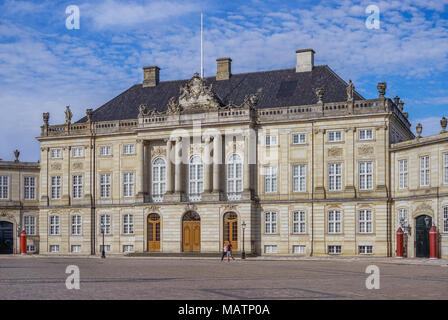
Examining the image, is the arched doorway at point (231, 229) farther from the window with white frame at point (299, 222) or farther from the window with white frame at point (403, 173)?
the window with white frame at point (403, 173)

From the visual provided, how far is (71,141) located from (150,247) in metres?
12.8

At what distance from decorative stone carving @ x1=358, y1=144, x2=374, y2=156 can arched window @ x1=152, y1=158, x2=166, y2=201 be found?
17.2m

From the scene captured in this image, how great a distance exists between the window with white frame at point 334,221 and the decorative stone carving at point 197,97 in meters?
13.1

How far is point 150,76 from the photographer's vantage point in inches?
2894

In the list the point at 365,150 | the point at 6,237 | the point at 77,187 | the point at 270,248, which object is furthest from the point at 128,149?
the point at 365,150

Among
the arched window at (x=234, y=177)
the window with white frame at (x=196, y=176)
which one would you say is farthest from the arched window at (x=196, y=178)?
the arched window at (x=234, y=177)

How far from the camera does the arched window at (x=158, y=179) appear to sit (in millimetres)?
66000

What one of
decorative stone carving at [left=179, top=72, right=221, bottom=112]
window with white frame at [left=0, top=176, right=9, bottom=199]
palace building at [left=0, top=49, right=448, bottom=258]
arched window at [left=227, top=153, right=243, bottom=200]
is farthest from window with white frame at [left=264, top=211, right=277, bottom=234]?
window with white frame at [left=0, top=176, right=9, bottom=199]

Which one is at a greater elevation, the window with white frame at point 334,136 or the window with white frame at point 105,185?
the window with white frame at point 334,136

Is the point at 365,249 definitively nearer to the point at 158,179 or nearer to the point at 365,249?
the point at 365,249

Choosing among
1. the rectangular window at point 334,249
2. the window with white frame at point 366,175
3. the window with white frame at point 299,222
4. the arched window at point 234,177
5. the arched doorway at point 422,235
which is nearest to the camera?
the arched doorway at point 422,235

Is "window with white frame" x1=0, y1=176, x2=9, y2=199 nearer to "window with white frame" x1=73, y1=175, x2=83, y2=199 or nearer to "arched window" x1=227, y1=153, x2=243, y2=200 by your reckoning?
"window with white frame" x1=73, y1=175, x2=83, y2=199

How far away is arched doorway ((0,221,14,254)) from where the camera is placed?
236 feet

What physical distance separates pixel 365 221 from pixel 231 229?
11069 millimetres
